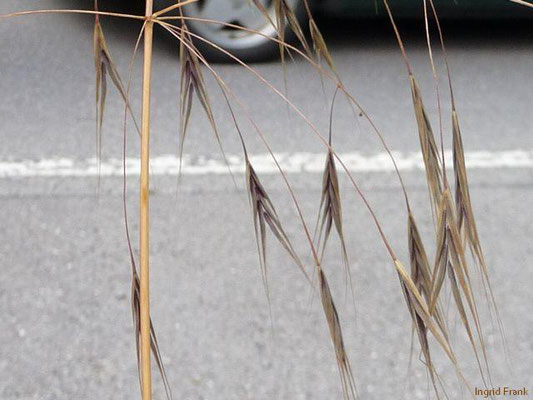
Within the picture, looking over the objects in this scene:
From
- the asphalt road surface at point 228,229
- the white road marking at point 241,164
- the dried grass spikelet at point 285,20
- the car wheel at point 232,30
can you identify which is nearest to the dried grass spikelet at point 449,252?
the dried grass spikelet at point 285,20

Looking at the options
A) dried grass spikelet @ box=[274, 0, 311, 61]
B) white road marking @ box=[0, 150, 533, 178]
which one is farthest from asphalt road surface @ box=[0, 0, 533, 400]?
dried grass spikelet @ box=[274, 0, 311, 61]

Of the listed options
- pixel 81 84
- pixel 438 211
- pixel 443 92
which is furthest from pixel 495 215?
pixel 438 211

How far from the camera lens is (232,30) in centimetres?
427

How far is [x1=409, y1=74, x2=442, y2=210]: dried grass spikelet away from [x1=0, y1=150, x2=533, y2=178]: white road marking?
9.23 ft

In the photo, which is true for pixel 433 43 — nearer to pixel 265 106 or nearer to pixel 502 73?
pixel 502 73

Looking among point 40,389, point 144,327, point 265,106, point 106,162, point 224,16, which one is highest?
point 224,16

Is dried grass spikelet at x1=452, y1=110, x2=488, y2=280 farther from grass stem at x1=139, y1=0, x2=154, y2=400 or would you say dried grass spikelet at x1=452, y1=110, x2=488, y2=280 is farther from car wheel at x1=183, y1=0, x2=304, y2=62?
car wheel at x1=183, y1=0, x2=304, y2=62

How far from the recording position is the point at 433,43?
5.18m

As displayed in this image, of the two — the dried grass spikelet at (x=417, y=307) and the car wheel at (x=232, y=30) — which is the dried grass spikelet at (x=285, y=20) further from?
the car wheel at (x=232, y=30)

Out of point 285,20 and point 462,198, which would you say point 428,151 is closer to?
point 462,198

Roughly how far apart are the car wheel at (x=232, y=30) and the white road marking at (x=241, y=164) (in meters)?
0.73

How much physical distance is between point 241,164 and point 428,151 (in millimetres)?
2939

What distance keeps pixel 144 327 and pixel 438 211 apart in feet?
0.70

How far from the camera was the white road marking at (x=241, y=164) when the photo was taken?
347 centimetres
